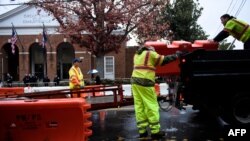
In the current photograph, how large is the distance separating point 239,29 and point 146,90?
2182mm

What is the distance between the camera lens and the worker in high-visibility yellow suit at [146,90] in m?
7.79

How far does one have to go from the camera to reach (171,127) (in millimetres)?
9102

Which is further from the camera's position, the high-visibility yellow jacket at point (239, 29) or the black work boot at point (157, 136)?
the high-visibility yellow jacket at point (239, 29)

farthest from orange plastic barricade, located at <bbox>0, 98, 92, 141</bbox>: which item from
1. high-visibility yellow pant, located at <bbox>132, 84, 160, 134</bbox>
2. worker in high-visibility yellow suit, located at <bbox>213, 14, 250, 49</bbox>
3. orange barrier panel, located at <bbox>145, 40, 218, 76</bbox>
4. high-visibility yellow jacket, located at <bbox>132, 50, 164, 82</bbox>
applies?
worker in high-visibility yellow suit, located at <bbox>213, 14, 250, 49</bbox>

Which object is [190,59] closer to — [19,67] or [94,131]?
[94,131]

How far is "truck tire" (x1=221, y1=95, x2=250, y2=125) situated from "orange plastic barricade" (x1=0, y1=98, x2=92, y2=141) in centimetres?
299

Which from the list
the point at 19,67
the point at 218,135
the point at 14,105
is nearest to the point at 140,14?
the point at 19,67

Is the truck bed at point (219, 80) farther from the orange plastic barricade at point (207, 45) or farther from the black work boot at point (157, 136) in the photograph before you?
the orange plastic barricade at point (207, 45)

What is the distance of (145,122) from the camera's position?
796 centimetres

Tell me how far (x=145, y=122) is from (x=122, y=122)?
2276mm

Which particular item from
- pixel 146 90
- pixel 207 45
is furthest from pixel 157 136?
Result: pixel 207 45

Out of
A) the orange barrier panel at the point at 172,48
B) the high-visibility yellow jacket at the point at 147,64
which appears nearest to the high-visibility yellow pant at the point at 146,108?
the high-visibility yellow jacket at the point at 147,64

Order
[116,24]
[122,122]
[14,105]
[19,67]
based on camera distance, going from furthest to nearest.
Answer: [19,67] < [116,24] < [122,122] < [14,105]

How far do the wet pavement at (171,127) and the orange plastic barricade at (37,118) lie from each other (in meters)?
2.14
